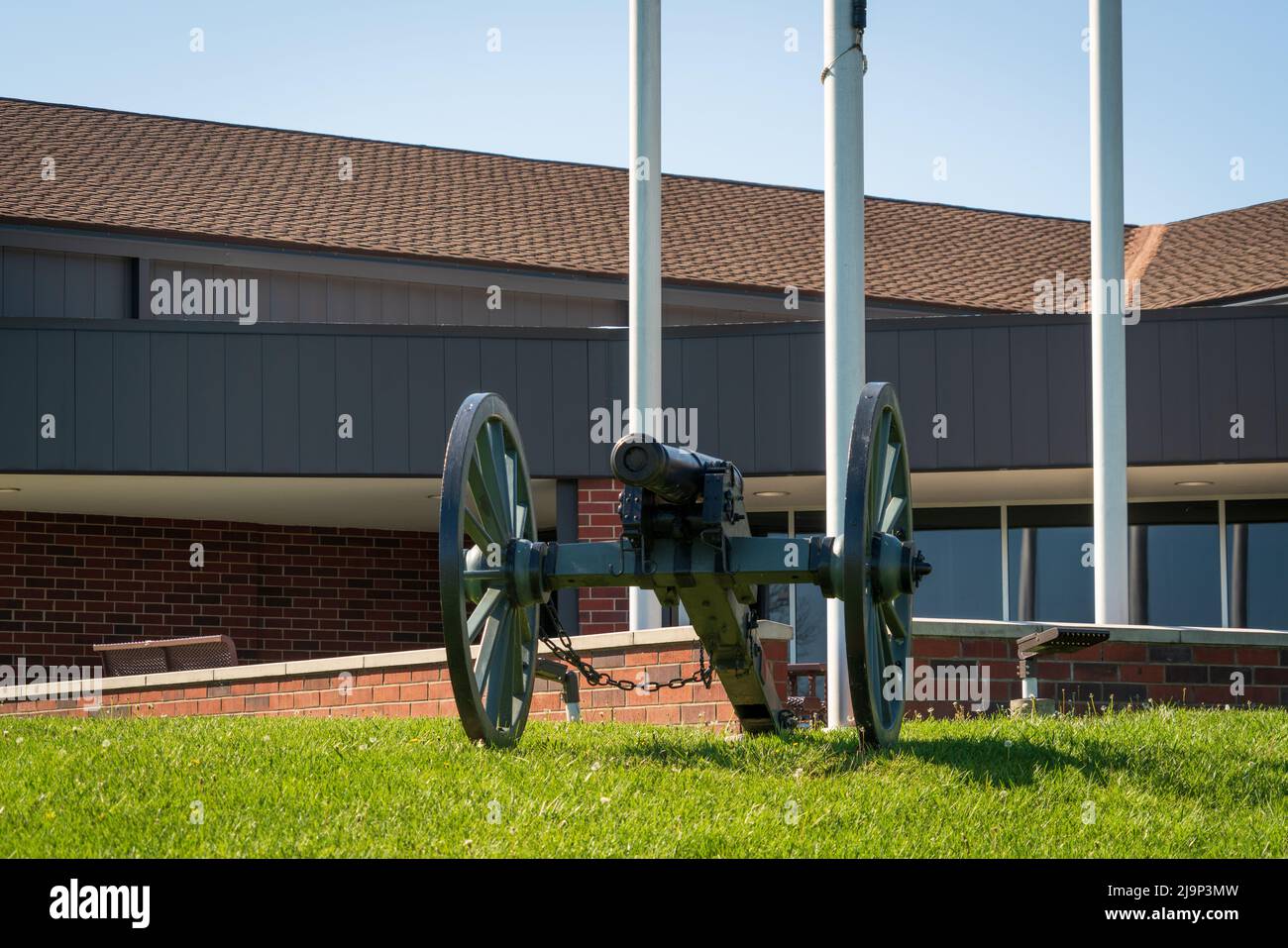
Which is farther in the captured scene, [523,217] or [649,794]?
[523,217]

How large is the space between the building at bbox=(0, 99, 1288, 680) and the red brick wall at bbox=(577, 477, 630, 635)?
0.11 ft

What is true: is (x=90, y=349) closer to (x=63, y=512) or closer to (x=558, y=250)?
(x=63, y=512)

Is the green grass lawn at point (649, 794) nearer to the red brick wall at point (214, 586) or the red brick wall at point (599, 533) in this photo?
the red brick wall at point (599, 533)

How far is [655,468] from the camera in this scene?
6.20 m

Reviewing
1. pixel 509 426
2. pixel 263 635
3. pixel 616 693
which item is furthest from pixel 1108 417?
pixel 263 635

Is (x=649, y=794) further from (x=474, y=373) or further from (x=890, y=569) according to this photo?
(x=474, y=373)

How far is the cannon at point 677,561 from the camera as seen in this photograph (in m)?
6.26

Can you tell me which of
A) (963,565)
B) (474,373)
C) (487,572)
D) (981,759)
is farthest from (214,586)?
(981,759)

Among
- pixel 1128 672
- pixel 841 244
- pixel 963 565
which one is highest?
pixel 841 244

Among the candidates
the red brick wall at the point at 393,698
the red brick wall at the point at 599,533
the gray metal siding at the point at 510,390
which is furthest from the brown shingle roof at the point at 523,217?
the red brick wall at the point at 393,698

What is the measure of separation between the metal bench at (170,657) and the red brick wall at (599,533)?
321 cm

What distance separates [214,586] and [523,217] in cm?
595

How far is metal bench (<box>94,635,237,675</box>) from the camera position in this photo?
1339 cm

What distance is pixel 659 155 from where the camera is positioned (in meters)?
13.0
